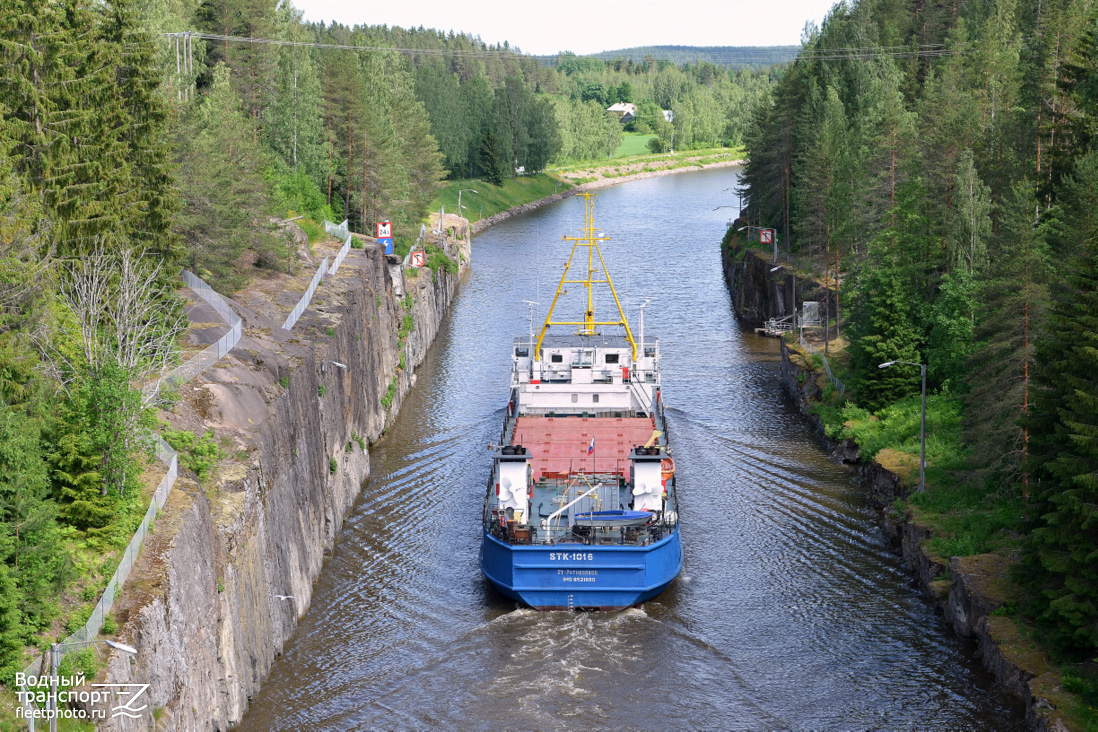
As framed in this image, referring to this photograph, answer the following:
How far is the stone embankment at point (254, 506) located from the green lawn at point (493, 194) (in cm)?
7444

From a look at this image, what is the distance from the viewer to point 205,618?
32094 mm

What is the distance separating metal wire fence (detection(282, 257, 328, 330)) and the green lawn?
6576 cm

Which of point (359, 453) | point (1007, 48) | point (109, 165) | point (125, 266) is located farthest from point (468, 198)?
point (125, 266)

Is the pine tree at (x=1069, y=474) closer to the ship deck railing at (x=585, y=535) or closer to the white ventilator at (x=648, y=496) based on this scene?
the ship deck railing at (x=585, y=535)

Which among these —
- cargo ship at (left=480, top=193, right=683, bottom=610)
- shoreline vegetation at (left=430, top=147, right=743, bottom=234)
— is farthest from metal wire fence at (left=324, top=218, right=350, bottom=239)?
shoreline vegetation at (left=430, top=147, right=743, bottom=234)

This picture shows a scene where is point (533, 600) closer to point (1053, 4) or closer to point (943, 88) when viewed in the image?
point (943, 88)

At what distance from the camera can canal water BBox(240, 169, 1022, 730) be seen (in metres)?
36.3

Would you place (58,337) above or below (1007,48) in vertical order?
below

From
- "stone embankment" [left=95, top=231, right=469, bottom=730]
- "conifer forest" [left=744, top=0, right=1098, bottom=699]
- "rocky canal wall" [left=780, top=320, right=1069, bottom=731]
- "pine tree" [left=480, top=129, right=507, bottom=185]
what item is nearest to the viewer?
"stone embankment" [left=95, top=231, right=469, bottom=730]

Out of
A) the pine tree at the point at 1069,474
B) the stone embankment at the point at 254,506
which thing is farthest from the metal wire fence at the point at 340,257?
the pine tree at the point at 1069,474

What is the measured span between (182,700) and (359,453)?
2782cm

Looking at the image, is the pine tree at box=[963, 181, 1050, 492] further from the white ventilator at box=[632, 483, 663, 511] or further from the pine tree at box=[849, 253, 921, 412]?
the white ventilator at box=[632, 483, 663, 511]

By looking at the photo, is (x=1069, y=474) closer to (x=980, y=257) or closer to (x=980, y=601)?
(x=980, y=601)

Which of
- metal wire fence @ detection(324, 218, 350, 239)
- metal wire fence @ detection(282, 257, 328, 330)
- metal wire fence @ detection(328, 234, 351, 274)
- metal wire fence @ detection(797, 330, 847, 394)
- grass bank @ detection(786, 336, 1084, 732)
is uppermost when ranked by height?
metal wire fence @ detection(324, 218, 350, 239)
